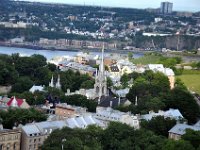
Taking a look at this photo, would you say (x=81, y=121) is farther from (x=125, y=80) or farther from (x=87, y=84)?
(x=125, y=80)

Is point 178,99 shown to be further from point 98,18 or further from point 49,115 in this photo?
point 98,18

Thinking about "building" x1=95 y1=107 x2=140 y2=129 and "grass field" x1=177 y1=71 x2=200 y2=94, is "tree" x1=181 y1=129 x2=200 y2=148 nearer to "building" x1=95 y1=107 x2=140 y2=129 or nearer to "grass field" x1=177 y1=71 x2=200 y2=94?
"building" x1=95 y1=107 x2=140 y2=129

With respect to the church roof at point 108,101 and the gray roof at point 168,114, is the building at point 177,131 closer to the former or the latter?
the gray roof at point 168,114

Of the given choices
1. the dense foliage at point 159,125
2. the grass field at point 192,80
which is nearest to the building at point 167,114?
the dense foliage at point 159,125

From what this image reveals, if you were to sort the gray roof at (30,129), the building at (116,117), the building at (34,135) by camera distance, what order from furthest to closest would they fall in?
the building at (116,117) < the gray roof at (30,129) < the building at (34,135)

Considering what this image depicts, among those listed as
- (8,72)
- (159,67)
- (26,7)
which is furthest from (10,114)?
(26,7)

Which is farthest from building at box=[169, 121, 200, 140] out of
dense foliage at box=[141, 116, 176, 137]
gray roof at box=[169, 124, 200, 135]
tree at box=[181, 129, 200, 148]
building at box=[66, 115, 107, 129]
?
building at box=[66, 115, 107, 129]

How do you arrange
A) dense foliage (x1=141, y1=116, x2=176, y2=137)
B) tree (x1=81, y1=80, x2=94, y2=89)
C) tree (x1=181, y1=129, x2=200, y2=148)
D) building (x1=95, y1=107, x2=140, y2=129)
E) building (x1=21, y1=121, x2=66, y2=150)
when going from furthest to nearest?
tree (x1=81, y1=80, x2=94, y2=89) < building (x1=95, y1=107, x2=140, y2=129) < dense foliage (x1=141, y1=116, x2=176, y2=137) < building (x1=21, y1=121, x2=66, y2=150) < tree (x1=181, y1=129, x2=200, y2=148)
